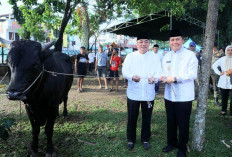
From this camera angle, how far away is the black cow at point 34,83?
8.63 ft

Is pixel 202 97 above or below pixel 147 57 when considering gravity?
below

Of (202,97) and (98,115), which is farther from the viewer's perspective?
(98,115)

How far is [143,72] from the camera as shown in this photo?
11.2 feet

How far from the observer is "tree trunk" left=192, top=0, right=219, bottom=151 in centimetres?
314

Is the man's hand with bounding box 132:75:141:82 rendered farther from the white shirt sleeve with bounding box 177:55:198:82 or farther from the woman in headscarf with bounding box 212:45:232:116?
the woman in headscarf with bounding box 212:45:232:116

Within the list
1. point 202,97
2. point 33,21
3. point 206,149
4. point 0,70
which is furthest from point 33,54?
point 0,70

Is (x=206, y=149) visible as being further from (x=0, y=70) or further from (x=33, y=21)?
(x=0, y=70)

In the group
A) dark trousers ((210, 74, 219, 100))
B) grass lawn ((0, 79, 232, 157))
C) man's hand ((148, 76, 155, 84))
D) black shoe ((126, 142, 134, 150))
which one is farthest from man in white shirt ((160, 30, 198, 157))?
dark trousers ((210, 74, 219, 100))

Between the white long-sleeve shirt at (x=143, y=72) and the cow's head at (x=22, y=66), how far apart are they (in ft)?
4.84

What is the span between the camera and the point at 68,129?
14.6 feet

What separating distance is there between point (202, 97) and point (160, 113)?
2369 millimetres

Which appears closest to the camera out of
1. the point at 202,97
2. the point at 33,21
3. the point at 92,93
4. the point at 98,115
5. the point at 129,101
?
the point at 202,97

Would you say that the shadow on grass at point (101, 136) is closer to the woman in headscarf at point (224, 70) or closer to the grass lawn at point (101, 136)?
the grass lawn at point (101, 136)

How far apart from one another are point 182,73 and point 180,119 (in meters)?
0.75
